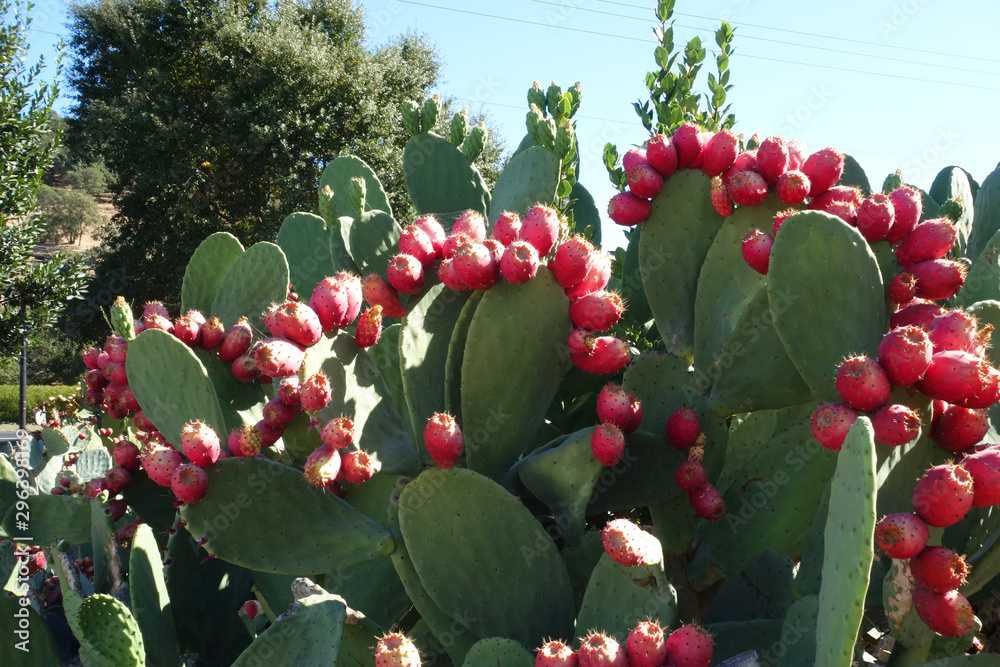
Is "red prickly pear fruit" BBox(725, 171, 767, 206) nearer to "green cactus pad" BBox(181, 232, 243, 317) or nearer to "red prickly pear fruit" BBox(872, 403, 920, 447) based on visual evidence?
"red prickly pear fruit" BBox(872, 403, 920, 447)

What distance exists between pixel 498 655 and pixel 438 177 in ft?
3.55

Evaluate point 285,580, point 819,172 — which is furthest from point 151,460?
point 819,172

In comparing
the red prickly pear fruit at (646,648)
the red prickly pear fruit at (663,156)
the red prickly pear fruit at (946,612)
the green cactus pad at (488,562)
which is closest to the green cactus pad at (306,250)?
the red prickly pear fruit at (663,156)

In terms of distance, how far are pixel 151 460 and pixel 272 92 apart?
52.7 feet

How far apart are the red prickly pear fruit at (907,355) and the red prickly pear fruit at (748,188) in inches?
15.7

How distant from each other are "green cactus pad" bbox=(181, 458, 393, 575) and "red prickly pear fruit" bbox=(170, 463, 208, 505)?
3 cm

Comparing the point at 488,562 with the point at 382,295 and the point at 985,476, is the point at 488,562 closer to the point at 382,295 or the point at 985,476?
the point at 382,295

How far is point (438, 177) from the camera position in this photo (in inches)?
67.1

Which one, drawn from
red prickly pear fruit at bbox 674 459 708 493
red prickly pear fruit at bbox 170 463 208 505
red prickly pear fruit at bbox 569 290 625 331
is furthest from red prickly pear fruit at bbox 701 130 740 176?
red prickly pear fruit at bbox 170 463 208 505

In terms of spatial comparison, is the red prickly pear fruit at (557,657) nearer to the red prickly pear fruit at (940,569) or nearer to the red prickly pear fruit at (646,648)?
the red prickly pear fruit at (646,648)

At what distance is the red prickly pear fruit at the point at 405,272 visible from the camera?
1159 millimetres

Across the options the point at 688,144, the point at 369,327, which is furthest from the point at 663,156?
the point at 369,327

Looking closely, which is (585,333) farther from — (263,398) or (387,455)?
(263,398)

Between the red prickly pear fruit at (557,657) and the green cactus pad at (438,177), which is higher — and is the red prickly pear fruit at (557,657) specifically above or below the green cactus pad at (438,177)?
below
